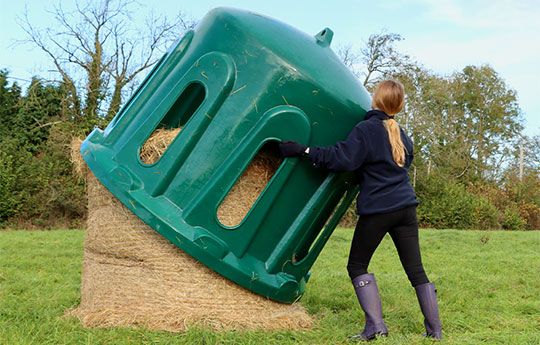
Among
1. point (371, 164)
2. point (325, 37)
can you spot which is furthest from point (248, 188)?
point (325, 37)

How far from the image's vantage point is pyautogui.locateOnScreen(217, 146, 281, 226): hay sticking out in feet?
13.0

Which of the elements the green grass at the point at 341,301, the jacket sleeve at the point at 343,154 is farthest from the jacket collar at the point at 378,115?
the green grass at the point at 341,301

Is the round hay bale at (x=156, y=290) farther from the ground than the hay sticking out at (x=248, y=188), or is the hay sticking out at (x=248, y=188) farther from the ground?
the hay sticking out at (x=248, y=188)

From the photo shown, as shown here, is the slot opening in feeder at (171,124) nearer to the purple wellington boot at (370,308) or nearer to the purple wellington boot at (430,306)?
the purple wellington boot at (370,308)

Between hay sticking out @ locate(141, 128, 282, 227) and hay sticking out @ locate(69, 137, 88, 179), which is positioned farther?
hay sticking out @ locate(69, 137, 88, 179)

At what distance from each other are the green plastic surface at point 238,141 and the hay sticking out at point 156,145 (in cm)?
8

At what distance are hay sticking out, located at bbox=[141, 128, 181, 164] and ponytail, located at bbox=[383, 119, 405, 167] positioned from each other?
54.3 inches

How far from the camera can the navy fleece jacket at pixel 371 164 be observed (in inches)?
150

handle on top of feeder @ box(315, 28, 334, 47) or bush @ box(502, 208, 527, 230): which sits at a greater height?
handle on top of feeder @ box(315, 28, 334, 47)

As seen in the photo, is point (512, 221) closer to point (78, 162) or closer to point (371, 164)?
point (371, 164)

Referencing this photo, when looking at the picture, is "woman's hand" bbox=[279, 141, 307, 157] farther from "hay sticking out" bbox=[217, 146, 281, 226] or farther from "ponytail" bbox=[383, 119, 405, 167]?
"ponytail" bbox=[383, 119, 405, 167]

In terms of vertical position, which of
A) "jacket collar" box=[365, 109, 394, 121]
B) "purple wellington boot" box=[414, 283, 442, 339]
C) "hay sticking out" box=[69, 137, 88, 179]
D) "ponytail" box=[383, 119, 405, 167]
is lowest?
"hay sticking out" box=[69, 137, 88, 179]

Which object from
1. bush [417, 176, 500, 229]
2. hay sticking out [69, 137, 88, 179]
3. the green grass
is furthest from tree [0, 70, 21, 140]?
hay sticking out [69, 137, 88, 179]

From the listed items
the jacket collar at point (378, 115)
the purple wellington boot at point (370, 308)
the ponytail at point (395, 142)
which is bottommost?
the purple wellington boot at point (370, 308)
